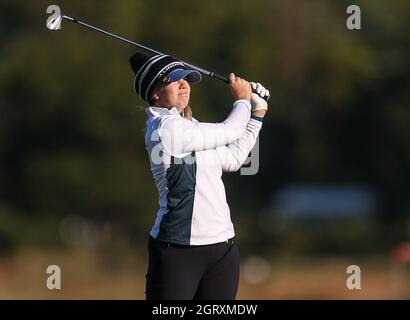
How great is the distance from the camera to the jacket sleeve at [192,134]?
5.27m

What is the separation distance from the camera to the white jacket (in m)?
5.29

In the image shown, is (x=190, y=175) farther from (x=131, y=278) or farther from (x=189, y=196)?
(x=131, y=278)

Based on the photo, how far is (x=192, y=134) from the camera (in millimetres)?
5270

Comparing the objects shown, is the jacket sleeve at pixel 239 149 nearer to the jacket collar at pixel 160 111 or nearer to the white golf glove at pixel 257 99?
the white golf glove at pixel 257 99

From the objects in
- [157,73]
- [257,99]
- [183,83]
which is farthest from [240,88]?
[157,73]

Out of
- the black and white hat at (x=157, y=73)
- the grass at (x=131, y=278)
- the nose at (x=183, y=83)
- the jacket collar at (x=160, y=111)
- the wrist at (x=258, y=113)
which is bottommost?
the jacket collar at (x=160, y=111)

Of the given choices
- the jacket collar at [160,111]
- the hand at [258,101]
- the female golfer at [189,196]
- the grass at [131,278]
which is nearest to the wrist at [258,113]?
the hand at [258,101]

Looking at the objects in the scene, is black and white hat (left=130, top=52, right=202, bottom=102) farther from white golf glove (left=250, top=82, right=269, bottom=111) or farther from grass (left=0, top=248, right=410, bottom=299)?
grass (left=0, top=248, right=410, bottom=299)

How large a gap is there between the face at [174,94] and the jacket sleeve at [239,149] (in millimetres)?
284

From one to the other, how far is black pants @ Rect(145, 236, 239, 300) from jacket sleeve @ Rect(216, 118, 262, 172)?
0.35m

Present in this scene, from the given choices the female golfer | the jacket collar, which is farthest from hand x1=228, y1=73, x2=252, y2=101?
the jacket collar
